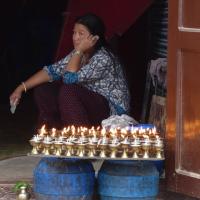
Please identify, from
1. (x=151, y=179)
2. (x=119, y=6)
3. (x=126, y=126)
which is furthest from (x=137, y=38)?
(x=151, y=179)

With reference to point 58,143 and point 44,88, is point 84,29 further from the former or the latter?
point 58,143

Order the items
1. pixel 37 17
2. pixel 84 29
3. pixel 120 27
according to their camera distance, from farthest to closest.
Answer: pixel 37 17 → pixel 120 27 → pixel 84 29

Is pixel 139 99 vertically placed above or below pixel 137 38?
below

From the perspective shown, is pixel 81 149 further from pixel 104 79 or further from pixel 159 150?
pixel 104 79

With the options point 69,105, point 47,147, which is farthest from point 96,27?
point 47,147

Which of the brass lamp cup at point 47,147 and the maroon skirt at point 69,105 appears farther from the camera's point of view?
the maroon skirt at point 69,105

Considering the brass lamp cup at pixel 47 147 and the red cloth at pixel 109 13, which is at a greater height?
the red cloth at pixel 109 13

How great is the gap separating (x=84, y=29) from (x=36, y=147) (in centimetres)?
133

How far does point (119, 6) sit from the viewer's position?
566cm

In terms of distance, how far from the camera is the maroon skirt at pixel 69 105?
495 centimetres

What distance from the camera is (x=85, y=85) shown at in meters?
5.13

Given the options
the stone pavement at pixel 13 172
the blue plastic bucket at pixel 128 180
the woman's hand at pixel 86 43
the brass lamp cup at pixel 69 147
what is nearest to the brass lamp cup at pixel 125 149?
the blue plastic bucket at pixel 128 180

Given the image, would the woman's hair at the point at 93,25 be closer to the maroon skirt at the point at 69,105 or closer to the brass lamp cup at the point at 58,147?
the maroon skirt at the point at 69,105

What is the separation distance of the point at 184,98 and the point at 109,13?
1.66 m
